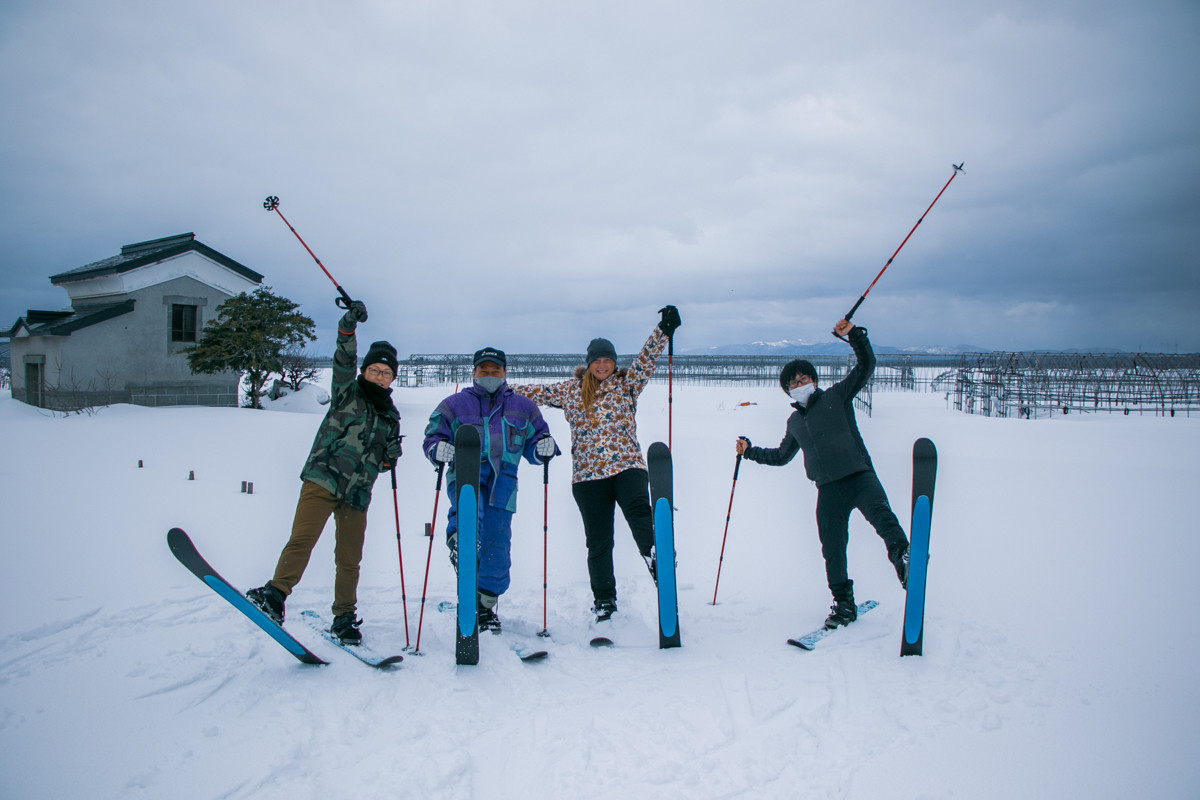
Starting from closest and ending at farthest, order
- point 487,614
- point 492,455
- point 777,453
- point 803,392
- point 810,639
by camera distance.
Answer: point 810,639
point 492,455
point 487,614
point 803,392
point 777,453

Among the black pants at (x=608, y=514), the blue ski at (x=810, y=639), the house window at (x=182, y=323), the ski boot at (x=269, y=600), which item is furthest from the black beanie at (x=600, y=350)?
A: the house window at (x=182, y=323)

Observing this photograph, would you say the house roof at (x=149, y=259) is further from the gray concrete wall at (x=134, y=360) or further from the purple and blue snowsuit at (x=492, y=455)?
the purple and blue snowsuit at (x=492, y=455)

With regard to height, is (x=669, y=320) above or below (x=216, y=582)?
above

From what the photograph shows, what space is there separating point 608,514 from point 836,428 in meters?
1.55

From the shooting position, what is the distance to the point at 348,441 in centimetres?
350

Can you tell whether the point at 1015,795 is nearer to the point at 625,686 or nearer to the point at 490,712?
the point at 625,686

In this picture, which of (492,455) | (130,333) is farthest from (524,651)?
(130,333)

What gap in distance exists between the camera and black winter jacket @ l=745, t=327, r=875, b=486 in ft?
12.2

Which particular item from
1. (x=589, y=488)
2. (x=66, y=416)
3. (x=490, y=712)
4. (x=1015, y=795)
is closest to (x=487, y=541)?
(x=589, y=488)

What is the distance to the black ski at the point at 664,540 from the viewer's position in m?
3.45

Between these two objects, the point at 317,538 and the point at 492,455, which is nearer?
the point at 317,538

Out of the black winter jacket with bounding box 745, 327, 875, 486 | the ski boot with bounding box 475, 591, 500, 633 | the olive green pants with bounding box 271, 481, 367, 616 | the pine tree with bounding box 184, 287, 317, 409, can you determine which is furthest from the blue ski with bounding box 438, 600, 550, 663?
the pine tree with bounding box 184, 287, 317, 409

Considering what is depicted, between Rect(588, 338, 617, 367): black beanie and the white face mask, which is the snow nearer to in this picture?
the white face mask

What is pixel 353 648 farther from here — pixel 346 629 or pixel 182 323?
pixel 182 323
